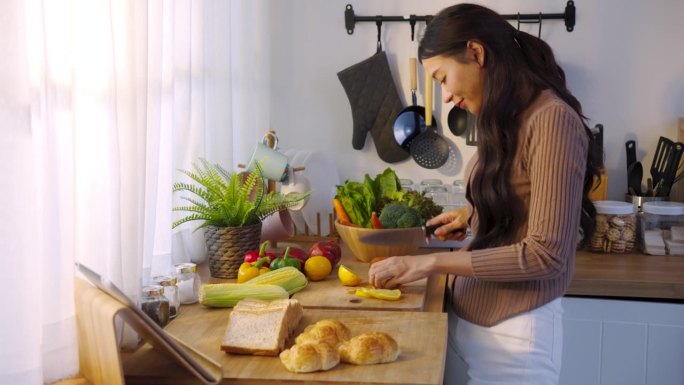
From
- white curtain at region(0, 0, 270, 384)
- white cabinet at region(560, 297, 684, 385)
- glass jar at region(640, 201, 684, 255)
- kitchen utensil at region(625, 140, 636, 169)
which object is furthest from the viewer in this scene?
kitchen utensil at region(625, 140, 636, 169)

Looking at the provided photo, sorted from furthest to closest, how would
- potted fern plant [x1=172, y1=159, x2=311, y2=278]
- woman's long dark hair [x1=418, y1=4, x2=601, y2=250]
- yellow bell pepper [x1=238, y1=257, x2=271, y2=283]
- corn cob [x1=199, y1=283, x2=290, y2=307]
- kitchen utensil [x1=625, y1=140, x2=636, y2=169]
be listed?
kitchen utensil [x1=625, y1=140, x2=636, y2=169] < potted fern plant [x1=172, y1=159, x2=311, y2=278] < yellow bell pepper [x1=238, y1=257, x2=271, y2=283] < corn cob [x1=199, y1=283, x2=290, y2=307] < woman's long dark hair [x1=418, y1=4, x2=601, y2=250]

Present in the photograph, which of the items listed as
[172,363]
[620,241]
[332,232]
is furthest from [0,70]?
[620,241]

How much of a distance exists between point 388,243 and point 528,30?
1096 millimetres

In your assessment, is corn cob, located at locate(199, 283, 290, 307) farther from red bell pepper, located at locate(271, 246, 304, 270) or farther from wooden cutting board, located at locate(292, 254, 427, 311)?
red bell pepper, located at locate(271, 246, 304, 270)

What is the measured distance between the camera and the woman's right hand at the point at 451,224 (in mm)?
1935

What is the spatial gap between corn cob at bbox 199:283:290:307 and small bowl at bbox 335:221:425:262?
0.46m

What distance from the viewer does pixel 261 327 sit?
4.43 feet

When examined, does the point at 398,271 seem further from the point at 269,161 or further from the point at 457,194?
the point at 457,194

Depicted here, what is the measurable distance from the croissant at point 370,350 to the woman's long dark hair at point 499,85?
398mm

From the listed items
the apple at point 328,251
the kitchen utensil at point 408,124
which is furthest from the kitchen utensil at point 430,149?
the apple at point 328,251

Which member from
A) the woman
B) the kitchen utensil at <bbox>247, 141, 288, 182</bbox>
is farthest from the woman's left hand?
the kitchen utensil at <bbox>247, 141, 288, 182</bbox>

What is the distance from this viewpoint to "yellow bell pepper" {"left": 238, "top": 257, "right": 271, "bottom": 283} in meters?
1.75

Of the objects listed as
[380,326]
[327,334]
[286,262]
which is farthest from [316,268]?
[327,334]

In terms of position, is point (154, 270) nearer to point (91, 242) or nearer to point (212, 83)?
point (91, 242)
